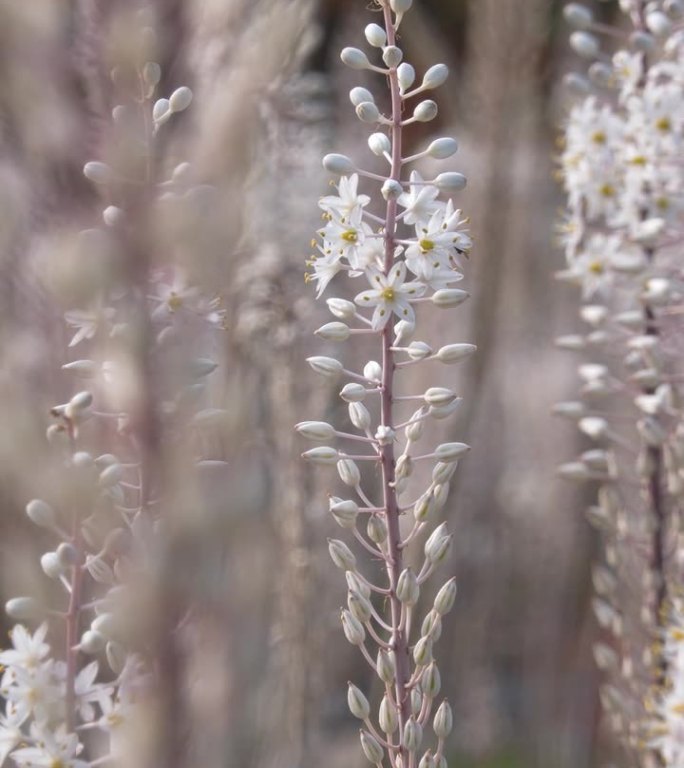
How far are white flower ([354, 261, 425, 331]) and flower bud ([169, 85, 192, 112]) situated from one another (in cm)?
17

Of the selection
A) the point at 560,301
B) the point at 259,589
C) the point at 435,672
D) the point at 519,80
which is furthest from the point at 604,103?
the point at 560,301

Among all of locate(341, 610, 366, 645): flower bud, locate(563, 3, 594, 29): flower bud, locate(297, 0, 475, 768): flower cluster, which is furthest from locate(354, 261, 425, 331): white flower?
locate(563, 3, 594, 29): flower bud

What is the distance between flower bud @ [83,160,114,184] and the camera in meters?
0.18

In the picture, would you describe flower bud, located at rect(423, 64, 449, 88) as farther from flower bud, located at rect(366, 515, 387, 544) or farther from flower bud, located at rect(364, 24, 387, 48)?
flower bud, located at rect(366, 515, 387, 544)

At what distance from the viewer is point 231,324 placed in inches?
12.1

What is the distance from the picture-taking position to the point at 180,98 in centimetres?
23

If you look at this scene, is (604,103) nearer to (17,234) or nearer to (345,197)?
(345,197)

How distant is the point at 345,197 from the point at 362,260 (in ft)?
0.11

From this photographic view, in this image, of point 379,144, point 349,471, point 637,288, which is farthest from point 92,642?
point 637,288

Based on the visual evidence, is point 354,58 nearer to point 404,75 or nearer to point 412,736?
point 404,75

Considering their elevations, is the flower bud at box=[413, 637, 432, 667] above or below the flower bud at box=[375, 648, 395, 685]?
above

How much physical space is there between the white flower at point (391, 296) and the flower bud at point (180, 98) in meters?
0.17

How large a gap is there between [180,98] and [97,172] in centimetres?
5

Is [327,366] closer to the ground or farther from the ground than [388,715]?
farther from the ground
